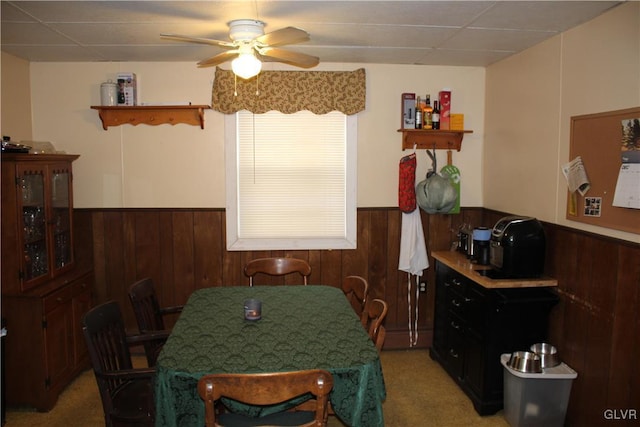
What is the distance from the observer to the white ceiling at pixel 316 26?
8.99 ft

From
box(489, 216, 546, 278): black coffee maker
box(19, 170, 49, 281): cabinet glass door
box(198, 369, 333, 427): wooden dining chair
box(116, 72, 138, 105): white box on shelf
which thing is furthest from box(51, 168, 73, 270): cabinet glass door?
box(489, 216, 546, 278): black coffee maker

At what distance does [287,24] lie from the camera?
305 cm

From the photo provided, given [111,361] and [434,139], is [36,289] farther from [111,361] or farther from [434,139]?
[434,139]

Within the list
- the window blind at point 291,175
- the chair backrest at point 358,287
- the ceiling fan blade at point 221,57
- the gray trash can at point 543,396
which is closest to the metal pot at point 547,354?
the gray trash can at point 543,396

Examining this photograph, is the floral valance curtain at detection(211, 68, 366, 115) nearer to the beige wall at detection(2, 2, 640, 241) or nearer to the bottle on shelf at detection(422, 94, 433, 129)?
the beige wall at detection(2, 2, 640, 241)

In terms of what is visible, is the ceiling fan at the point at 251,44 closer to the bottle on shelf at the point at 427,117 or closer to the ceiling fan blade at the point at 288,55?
the ceiling fan blade at the point at 288,55

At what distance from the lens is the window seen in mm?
4285

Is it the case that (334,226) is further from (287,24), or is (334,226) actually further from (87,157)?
(87,157)

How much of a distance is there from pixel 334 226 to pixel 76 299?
6.82ft

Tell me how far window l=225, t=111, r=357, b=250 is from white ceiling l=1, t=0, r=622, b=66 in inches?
24.5

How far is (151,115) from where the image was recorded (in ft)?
13.7

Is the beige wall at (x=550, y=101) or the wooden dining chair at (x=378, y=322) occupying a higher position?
the beige wall at (x=550, y=101)

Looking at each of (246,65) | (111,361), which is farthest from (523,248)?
(111,361)

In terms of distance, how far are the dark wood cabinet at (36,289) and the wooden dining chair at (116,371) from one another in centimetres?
93
